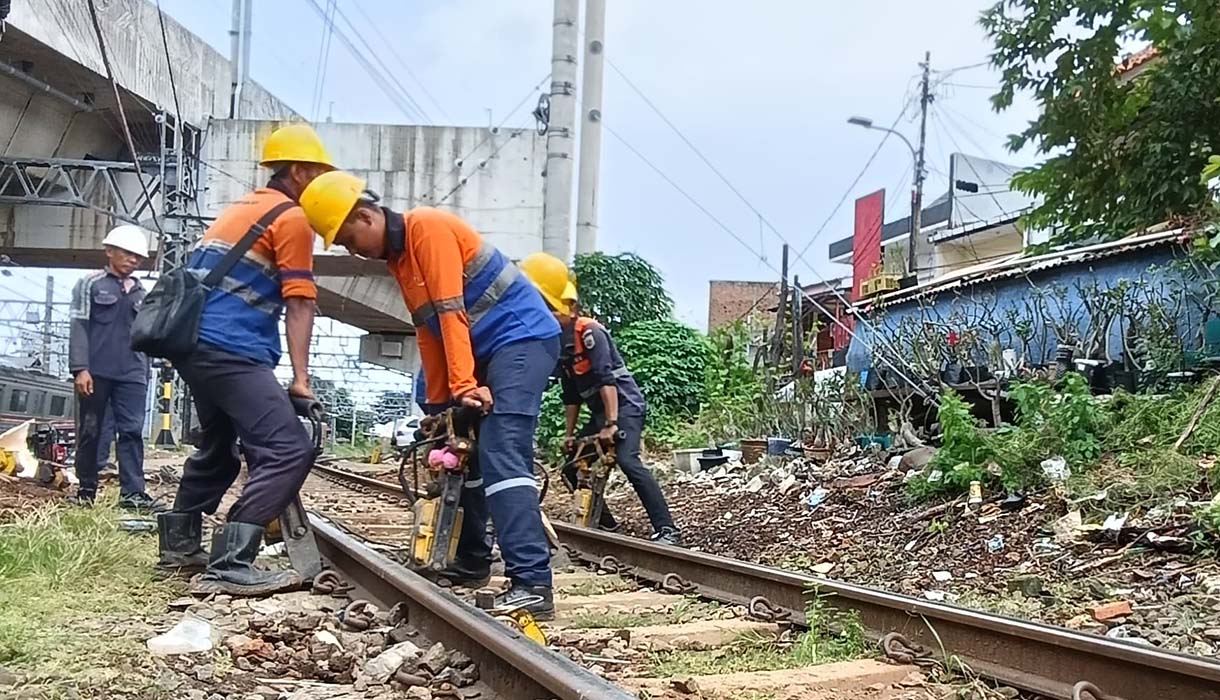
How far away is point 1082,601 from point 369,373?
45.5m

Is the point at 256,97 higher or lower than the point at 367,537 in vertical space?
higher

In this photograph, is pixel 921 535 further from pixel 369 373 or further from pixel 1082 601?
pixel 369 373

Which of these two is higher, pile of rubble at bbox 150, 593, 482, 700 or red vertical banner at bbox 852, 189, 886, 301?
red vertical banner at bbox 852, 189, 886, 301

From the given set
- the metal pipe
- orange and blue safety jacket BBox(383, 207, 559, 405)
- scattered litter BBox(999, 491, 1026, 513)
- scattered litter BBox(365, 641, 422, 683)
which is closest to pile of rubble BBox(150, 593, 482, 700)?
scattered litter BBox(365, 641, 422, 683)

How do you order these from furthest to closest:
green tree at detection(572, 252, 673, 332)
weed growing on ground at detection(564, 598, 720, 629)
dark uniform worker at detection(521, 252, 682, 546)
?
green tree at detection(572, 252, 673, 332) → dark uniform worker at detection(521, 252, 682, 546) → weed growing on ground at detection(564, 598, 720, 629)

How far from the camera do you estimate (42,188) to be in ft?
72.6

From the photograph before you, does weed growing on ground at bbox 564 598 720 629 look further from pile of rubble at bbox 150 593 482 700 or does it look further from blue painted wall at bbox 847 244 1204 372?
blue painted wall at bbox 847 244 1204 372

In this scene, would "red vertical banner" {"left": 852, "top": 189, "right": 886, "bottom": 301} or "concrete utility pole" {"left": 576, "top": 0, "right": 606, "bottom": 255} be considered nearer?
"concrete utility pole" {"left": 576, "top": 0, "right": 606, "bottom": 255}

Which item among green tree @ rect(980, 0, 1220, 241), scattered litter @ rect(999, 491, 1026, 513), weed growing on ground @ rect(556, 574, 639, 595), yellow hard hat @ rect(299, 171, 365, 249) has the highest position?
green tree @ rect(980, 0, 1220, 241)

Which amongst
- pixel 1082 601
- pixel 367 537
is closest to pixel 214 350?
pixel 367 537

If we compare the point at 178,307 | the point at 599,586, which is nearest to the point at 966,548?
the point at 599,586

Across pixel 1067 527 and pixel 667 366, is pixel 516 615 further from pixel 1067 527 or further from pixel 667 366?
pixel 667 366

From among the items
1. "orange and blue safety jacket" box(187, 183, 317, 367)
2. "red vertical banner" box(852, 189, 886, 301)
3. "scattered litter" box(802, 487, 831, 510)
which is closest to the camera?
"orange and blue safety jacket" box(187, 183, 317, 367)

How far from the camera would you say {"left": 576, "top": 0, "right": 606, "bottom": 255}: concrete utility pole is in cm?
1839
